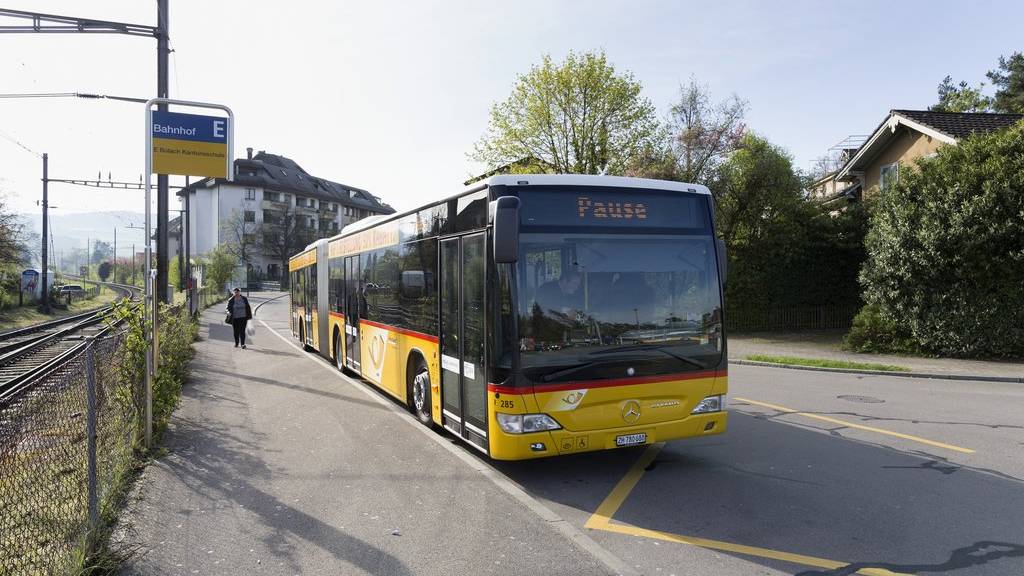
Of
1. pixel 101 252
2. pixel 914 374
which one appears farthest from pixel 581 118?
pixel 101 252

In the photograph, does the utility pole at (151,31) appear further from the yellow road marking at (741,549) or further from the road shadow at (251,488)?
the yellow road marking at (741,549)

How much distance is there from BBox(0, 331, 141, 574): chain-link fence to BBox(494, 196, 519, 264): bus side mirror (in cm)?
332

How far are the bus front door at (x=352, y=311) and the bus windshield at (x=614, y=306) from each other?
22.6ft

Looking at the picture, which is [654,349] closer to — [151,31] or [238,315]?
[151,31]

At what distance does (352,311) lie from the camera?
44.5ft

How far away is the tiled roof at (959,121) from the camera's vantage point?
2494 centimetres

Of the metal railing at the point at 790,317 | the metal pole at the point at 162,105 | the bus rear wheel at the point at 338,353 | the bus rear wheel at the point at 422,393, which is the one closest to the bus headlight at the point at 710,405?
the bus rear wheel at the point at 422,393

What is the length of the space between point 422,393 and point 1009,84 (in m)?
54.5

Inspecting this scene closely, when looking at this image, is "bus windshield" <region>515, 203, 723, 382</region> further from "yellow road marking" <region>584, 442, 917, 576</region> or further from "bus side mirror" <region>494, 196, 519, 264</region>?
"yellow road marking" <region>584, 442, 917, 576</region>

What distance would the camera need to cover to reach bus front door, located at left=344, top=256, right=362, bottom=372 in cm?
1313

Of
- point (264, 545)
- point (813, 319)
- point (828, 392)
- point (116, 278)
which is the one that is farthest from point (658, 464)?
point (116, 278)

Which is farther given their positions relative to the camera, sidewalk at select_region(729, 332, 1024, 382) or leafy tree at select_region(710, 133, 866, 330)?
leafy tree at select_region(710, 133, 866, 330)

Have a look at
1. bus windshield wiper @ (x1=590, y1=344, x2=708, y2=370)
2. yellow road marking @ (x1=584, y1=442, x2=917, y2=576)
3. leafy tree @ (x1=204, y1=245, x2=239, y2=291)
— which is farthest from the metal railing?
leafy tree @ (x1=204, y1=245, x2=239, y2=291)

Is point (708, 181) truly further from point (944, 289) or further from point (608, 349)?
point (608, 349)
